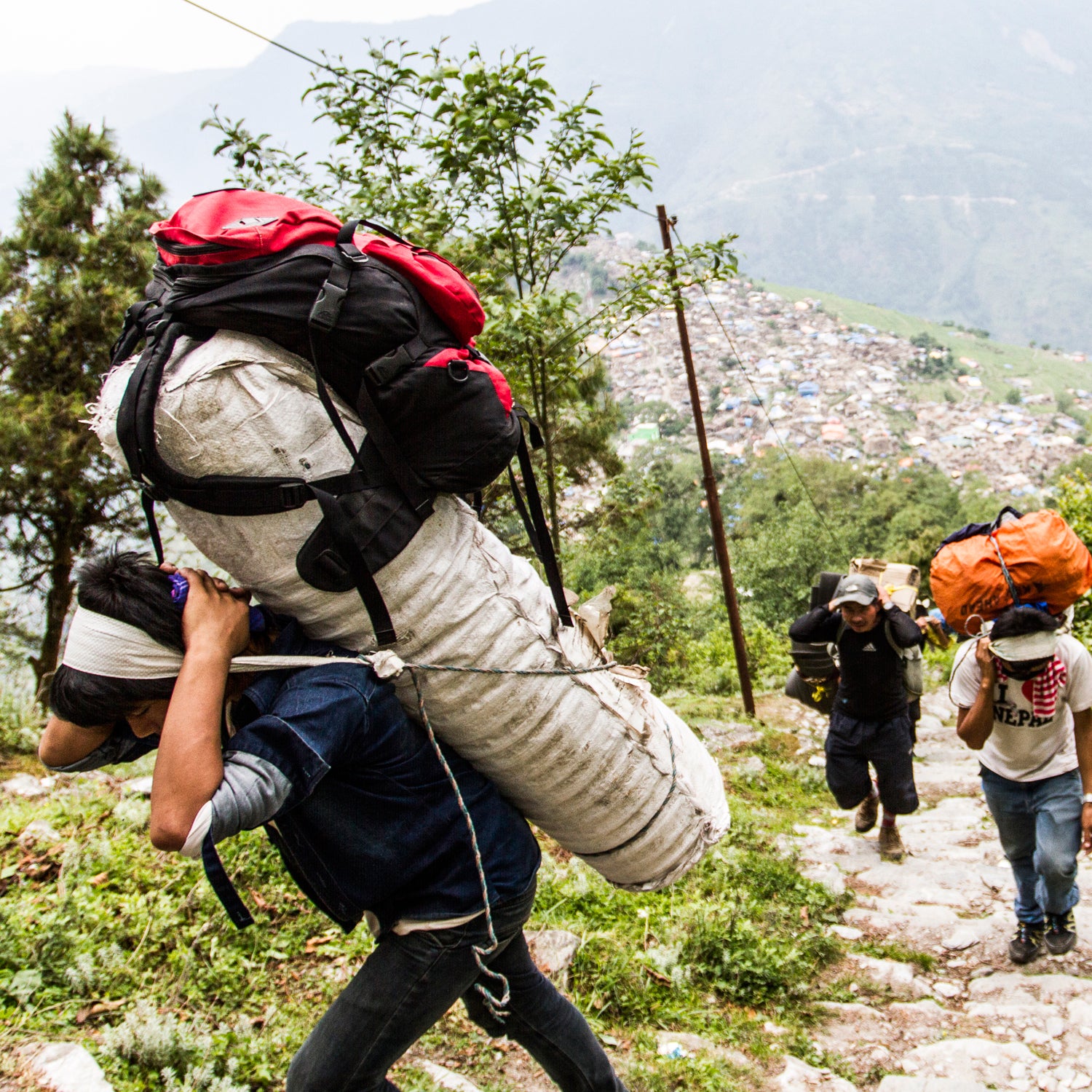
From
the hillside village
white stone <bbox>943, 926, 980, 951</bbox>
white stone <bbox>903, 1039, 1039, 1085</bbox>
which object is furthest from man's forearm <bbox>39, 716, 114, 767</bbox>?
the hillside village

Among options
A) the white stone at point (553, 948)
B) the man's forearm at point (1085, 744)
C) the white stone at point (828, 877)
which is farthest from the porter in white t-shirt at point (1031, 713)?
the white stone at point (553, 948)

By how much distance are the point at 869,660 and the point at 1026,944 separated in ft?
5.55

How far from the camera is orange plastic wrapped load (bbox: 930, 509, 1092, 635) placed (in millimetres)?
3502

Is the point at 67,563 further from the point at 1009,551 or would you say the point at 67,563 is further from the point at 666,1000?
the point at 1009,551

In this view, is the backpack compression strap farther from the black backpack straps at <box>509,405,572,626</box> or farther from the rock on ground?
the rock on ground

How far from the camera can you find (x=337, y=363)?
1.71 metres

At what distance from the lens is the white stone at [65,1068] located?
2674 millimetres

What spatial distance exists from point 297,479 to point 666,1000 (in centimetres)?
308

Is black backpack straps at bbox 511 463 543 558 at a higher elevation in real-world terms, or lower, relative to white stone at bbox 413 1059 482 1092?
higher

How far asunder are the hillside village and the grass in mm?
68179

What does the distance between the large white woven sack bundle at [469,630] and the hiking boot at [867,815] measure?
13.9ft

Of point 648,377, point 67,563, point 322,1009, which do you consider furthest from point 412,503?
point 648,377

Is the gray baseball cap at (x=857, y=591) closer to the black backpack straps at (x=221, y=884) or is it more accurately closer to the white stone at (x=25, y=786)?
the black backpack straps at (x=221, y=884)

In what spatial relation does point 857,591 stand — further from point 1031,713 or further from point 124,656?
point 124,656
